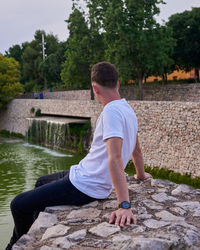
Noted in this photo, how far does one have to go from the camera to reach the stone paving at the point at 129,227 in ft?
7.71

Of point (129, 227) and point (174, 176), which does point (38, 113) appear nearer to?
point (174, 176)

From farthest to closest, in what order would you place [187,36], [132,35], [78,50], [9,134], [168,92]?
[9,134], [187,36], [78,50], [168,92], [132,35]

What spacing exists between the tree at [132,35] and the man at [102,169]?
17994 millimetres

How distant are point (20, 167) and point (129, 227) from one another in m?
12.7

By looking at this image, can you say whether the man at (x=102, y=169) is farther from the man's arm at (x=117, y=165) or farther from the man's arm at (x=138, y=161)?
the man's arm at (x=138, y=161)

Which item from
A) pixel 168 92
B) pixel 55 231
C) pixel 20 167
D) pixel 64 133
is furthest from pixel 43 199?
→ pixel 168 92

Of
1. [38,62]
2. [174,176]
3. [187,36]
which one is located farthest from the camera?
[38,62]

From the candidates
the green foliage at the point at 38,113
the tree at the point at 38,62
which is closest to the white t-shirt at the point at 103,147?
the green foliage at the point at 38,113

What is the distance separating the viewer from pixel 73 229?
8.73 feet

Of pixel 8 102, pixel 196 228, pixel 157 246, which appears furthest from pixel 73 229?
pixel 8 102

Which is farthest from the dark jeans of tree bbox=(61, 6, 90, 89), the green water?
tree bbox=(61, 6, 90, 89)

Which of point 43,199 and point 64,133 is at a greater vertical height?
point 43,199

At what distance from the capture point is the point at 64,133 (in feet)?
62.4

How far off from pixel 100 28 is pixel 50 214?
71.3 ft
